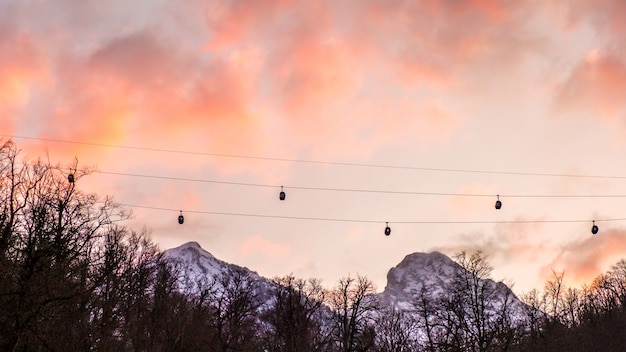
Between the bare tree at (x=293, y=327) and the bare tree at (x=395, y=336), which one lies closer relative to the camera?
the bare tree at (x=293, y=327)

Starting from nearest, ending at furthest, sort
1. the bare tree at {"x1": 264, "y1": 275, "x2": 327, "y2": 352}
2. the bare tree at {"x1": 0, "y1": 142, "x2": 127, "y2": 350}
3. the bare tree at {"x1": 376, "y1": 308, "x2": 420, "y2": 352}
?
the bare tree at {"x1": 0, "y1": 142, "x2": 127, "y2": 350} < the bare tree at {"x1": 264, "y1": 275, "x2": 327, "y2": 352} < the bare tree at {"x1": 376, "y1": 308, "x2": 420, "y2": 352}

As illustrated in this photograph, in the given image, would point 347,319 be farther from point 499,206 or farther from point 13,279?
point 13,279

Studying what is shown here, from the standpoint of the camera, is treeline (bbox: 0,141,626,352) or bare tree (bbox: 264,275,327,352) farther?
bare tree (bbox: 264,275,327,352)

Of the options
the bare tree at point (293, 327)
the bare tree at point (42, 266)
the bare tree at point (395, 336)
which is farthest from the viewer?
the bare tree at point (395, 336)

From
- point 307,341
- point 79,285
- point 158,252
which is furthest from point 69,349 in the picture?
point 307,341

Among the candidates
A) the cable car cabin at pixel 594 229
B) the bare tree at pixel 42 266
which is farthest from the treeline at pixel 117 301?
the cable car cabin at pixel 594 229

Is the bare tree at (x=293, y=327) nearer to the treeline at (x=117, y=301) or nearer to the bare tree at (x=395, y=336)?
the treeline at (x=117, y=301)

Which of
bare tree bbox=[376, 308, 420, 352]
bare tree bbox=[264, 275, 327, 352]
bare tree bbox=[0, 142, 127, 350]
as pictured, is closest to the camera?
bare tree bbox=[0, 142, 127, 350]

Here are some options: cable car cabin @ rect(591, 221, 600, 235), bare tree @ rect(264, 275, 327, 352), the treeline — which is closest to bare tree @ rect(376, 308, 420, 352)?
the treeline

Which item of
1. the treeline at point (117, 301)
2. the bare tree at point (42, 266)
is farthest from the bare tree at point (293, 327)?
the bare tree at point (42, 266)

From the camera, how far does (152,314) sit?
50.8 m

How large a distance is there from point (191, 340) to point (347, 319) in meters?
30.0

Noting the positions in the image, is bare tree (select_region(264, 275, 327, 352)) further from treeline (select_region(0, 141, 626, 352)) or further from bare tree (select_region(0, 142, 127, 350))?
bare tree (select_region(0, 142, 127, 350))

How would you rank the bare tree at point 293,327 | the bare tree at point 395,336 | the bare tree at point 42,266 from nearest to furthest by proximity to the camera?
the bare tree at point 42,266, the bare tree at point 293,327, the bare tree at point 395,336
